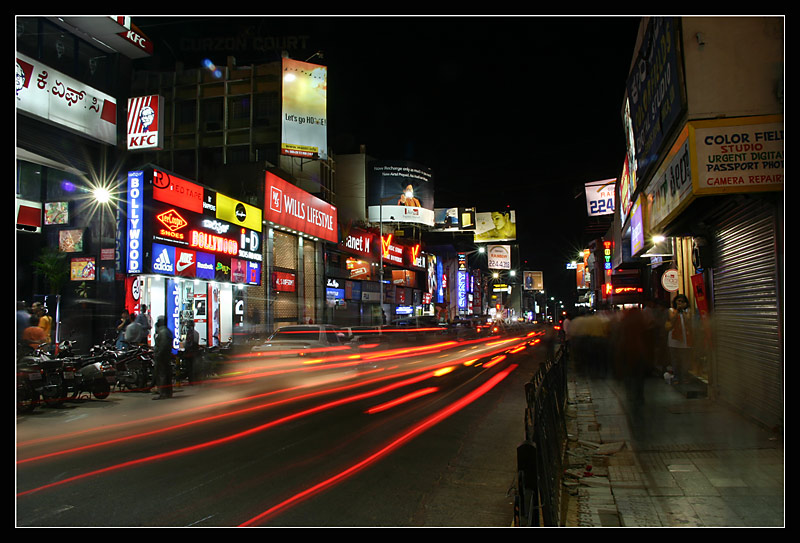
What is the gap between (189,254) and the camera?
23984mm

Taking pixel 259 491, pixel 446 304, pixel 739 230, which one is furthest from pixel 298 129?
pixel 446 304

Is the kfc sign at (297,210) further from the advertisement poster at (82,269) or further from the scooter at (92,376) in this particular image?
the scooter at (92,376)

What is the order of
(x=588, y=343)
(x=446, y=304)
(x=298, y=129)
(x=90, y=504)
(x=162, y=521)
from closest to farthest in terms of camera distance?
(x=162, y=521) < (x=90, y=504) < (x=588, y=343) < (x=298, y=129) < (x=446, y=304)

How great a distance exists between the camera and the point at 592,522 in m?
5.49

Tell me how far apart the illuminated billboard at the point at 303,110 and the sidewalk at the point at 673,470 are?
26.0 metres

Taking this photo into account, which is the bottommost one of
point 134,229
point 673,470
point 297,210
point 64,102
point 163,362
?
point 673,470

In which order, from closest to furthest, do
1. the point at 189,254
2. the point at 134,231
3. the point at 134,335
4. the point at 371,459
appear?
the point at 371,459
the point at 134,335
the point at 134,231
the point at 189,254

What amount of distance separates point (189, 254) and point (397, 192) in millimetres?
35235

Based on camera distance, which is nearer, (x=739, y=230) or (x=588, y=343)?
(x=739, y=230)

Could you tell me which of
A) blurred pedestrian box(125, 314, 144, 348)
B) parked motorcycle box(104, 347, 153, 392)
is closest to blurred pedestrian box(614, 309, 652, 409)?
parked motorcycle box(104, 347, 153, 392)

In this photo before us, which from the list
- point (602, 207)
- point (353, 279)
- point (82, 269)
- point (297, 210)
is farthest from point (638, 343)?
point (353, 279)

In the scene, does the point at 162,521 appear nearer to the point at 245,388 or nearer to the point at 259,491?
the point at 259,491

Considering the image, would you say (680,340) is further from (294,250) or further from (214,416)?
(294,250)

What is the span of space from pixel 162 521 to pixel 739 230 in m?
A: 10.2
